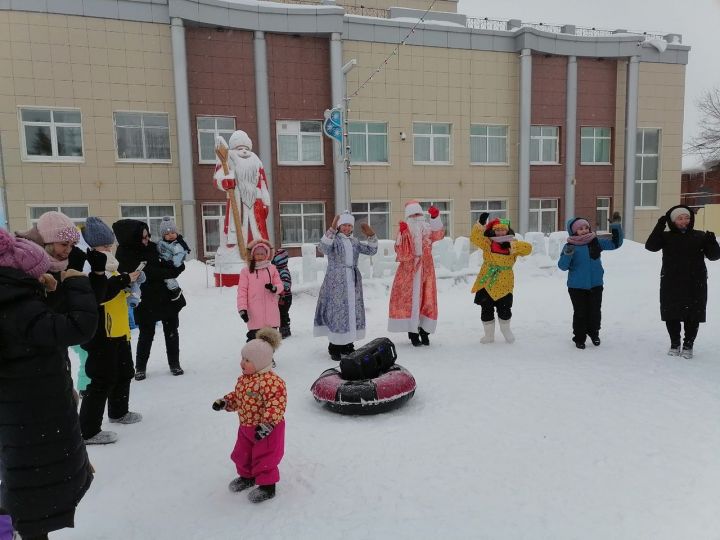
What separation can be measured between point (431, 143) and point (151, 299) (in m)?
14.3

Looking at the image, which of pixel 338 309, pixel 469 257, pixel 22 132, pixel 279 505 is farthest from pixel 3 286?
pixel 22 132

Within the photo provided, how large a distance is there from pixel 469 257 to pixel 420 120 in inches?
303

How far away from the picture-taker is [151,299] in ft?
16.8

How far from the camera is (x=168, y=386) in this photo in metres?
5.07

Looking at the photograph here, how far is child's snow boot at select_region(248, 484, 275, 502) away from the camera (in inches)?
116

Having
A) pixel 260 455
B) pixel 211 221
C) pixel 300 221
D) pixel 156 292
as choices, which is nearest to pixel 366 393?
pixel 260 455

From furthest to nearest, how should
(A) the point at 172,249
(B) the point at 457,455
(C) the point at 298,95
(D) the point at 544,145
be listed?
(D) the point at 544,145 → (C) the point at 298,95 → (A) the point at 172,249 → (B) the point at 457,455

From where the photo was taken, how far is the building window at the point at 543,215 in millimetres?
19125

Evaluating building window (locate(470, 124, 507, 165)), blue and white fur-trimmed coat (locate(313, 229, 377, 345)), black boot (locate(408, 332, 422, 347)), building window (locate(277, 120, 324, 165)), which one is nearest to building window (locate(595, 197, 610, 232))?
building window (locate(470, 124, 507, 165))

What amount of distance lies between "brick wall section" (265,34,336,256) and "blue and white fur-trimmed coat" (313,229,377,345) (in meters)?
11.0

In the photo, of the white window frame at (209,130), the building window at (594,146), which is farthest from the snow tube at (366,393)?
the building window at (594,146)

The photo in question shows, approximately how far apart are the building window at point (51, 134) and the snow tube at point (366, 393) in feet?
44.8

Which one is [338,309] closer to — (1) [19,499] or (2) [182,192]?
(1) [19,499]

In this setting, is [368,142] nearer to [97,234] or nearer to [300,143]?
[300,143]
